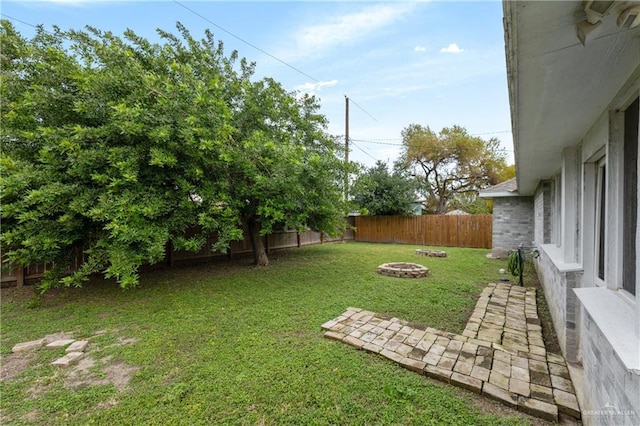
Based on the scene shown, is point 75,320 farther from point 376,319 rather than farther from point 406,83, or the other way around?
point 406,83

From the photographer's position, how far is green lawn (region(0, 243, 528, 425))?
204cm

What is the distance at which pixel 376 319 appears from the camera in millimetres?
3729

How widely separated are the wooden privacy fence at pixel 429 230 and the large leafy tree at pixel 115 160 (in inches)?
368

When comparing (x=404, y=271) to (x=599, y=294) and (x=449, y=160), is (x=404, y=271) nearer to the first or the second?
(x=599, y=294)

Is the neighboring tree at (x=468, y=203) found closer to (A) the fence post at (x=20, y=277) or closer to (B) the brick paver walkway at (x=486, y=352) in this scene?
(B) the brick paver walkway at (x=486, y=352)

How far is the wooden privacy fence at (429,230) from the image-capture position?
39.1ft

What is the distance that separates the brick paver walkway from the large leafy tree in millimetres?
2946

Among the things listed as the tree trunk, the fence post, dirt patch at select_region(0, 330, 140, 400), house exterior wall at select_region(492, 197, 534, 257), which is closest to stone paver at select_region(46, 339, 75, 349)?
dirt patch at select_region(0, 330, 140, 400)

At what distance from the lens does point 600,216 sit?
2650 millimetres

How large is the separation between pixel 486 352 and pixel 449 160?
64.7ft

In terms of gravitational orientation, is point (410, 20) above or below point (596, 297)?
above

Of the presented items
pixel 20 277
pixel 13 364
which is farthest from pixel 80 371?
pixel 20 277

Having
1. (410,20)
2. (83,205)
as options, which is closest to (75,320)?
(83,205)

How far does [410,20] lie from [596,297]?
496cm
